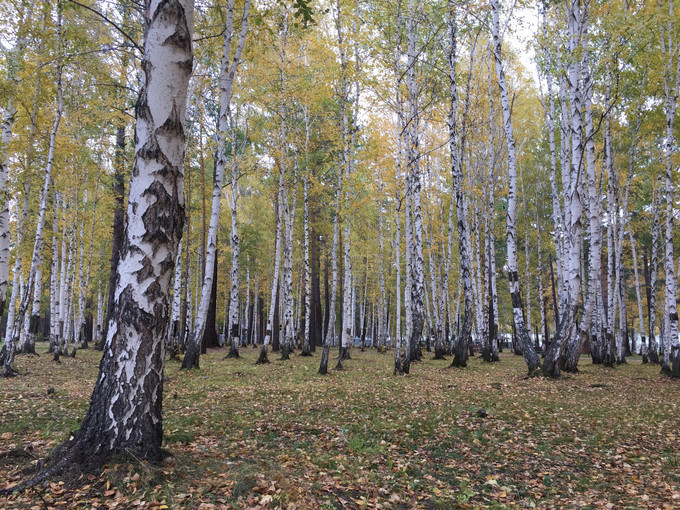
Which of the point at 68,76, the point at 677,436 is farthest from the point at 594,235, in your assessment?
the point at 68,76

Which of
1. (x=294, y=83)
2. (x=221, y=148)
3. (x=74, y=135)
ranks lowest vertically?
(x=221, y=148)

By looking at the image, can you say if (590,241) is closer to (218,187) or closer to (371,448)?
(371,448)

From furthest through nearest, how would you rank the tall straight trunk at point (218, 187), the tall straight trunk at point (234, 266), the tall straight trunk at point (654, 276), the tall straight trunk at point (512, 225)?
the tall straight trunk at point (654, 276), the tall straight trunk at point (234, 266), the tall straight trunk at point (512, 225), the tall straight trunk at point (218, 187)

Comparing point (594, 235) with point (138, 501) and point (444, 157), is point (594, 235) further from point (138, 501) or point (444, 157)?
point (138, 501)

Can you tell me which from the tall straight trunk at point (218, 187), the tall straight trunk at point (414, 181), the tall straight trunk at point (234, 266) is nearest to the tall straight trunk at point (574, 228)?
the tall straight trunk at point (414, 181)

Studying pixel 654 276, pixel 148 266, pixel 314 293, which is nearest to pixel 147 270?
pixel 148 266

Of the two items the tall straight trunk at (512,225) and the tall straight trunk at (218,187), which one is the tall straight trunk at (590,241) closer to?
the tall straight trunk at (512,225)

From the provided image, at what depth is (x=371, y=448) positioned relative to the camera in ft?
15.0

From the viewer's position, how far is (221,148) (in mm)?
9414

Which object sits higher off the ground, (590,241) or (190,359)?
(590,241)

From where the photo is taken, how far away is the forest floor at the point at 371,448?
10.2ft

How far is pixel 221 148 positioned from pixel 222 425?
6504 millimetres

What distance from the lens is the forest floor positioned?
310 centimetres

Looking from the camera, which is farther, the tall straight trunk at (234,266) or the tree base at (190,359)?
the tall straight trunk at (234,266)
